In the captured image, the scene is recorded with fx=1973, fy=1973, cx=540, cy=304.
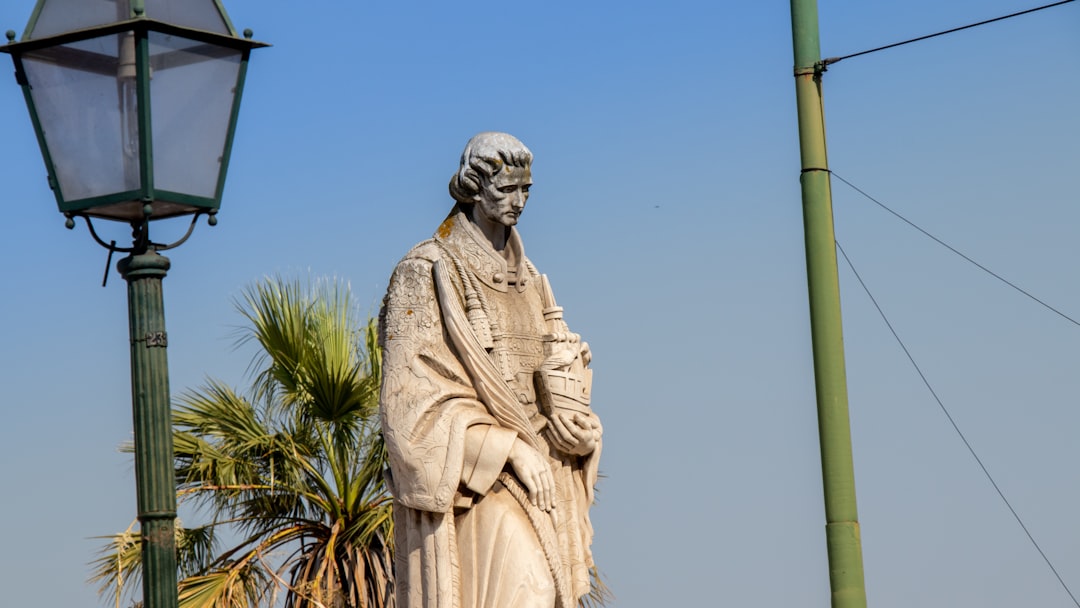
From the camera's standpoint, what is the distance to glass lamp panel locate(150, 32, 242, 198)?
627 centimetres

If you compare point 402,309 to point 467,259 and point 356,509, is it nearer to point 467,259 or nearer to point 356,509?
point 467,259

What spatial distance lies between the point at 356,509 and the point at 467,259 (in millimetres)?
6880

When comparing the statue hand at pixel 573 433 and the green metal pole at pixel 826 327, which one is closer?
the statue hand at pixel 573 433

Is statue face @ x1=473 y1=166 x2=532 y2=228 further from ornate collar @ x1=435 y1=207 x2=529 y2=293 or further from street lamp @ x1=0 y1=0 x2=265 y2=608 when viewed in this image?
street lamp @ x1=0 y1=0 x2=265 y2=608

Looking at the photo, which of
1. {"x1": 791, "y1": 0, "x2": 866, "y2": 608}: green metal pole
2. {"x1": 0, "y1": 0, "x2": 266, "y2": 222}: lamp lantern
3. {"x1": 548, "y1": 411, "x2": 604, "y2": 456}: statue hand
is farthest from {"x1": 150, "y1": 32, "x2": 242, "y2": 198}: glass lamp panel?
{"x1": 791, "y1": 0, "x2": 866, "y2": 608}: green metal pole

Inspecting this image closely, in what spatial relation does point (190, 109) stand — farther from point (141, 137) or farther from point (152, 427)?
point (152, 427)

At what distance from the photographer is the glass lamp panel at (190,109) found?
247 inches

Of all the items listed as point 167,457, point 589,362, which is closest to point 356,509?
point 589,362

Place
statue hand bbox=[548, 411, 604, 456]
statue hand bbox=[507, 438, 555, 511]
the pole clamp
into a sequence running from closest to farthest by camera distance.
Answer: the pole clamp < statue hand bbox=[507, 438, 555, 511] < statue hand bbox=[548, 411, 604, 456]

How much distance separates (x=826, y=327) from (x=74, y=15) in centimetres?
393

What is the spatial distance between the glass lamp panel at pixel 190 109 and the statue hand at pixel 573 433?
2645 millimetres

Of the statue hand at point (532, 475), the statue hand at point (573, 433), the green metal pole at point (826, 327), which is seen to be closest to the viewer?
the statue hand at point (532, 475)

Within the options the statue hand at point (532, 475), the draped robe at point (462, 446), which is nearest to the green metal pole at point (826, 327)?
the draped robe at point (462, 446)

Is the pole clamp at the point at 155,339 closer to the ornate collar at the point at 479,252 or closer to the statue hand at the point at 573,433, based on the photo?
the ornate collar at the point at 479,252
